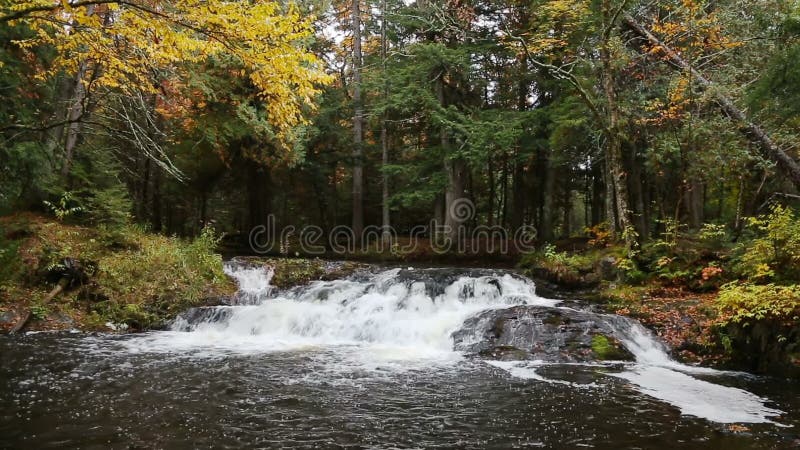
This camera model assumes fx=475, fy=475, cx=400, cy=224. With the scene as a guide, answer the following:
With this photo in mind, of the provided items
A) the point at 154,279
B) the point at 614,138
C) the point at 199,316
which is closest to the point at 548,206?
the point at 614,138

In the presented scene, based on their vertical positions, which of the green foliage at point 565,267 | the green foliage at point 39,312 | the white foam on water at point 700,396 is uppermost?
the green foliage at point 565,267

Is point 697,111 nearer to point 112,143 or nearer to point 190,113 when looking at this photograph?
point 190,113

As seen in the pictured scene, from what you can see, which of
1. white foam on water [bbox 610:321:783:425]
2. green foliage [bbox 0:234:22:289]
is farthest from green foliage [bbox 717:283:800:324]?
green foliage [bbox 0:234:22:289]

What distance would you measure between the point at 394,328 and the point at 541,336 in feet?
9.81

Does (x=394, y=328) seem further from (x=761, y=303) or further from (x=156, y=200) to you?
(x=156, y=200)

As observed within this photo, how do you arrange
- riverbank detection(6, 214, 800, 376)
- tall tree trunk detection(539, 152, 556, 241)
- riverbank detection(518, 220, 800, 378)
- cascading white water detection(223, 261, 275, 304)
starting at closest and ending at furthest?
1. riverbank detection(518, 220, 800, 378)
2. riverbank detection(6, 214, 800, 376)
3. cascading white water detection(223, 261, 275, 304)
4. tall tree trunk detection(539, 152, 556, 241)

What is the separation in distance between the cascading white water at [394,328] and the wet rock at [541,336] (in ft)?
1.00

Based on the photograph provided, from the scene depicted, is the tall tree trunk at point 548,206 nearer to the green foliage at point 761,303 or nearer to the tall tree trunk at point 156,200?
the green foliage at point 761,303

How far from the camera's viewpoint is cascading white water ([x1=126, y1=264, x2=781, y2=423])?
655 centimetres

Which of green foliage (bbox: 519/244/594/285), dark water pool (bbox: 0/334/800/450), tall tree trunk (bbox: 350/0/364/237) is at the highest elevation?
tall tree trunk (bbox: 350/0/364/237)

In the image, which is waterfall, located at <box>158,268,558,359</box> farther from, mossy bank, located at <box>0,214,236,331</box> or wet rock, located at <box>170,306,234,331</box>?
mossy bank, located at <box>0,214,236,331</box>
